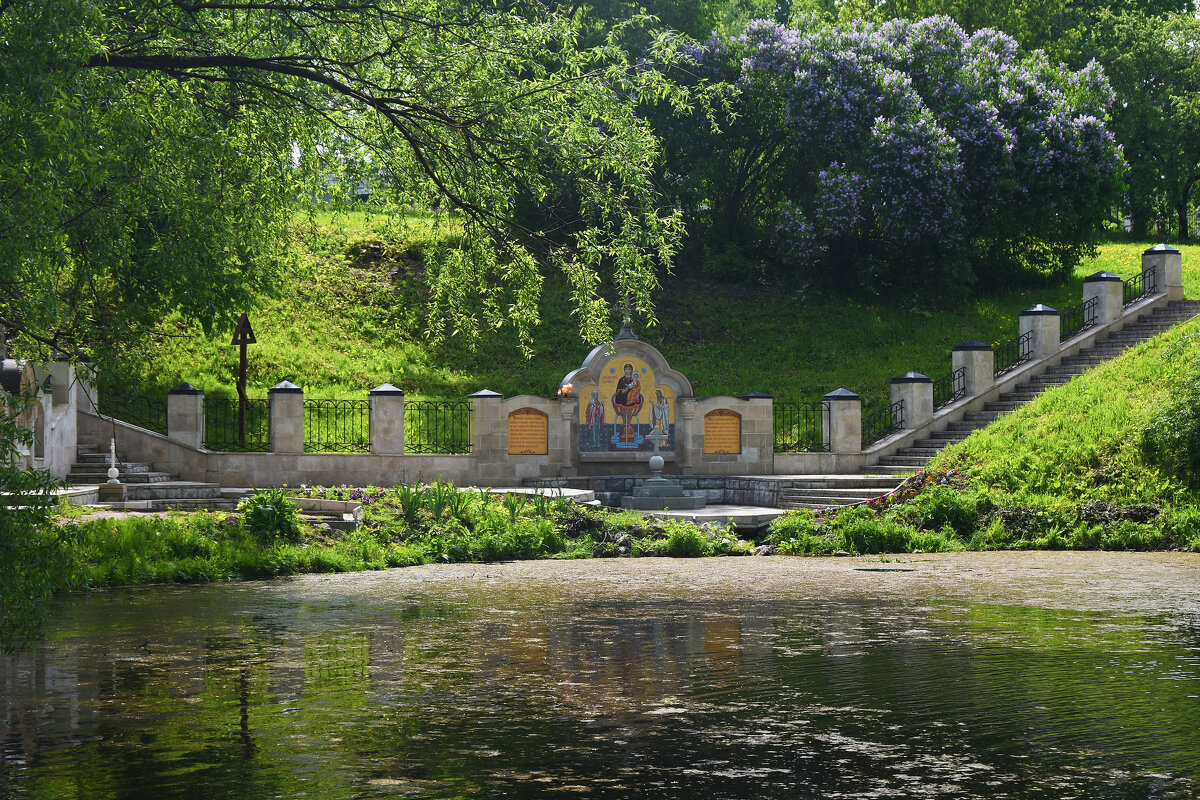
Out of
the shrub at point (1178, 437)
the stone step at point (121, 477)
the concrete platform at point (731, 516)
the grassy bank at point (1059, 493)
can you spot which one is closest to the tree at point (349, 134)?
the concrete platform at point (731, 516)

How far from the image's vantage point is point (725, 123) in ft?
138

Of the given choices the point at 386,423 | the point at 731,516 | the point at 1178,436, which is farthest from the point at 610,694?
the point at 386,423

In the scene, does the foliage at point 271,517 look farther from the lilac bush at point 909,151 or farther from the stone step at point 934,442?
the lilac bush at point 909,151

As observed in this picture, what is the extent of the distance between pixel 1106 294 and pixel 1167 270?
266cm

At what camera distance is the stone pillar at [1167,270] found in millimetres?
33250

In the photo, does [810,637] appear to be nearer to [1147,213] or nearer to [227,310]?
[227,310]

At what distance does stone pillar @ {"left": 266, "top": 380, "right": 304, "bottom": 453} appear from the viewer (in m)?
24.5

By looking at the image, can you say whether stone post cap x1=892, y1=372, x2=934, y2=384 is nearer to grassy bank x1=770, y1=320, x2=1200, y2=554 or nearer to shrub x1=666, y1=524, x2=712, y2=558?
grassy bank x1=770, y1=320, x2=1200, y2=554

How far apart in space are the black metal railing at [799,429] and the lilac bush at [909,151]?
877 centimetres

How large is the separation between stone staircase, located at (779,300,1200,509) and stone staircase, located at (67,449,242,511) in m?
10.8

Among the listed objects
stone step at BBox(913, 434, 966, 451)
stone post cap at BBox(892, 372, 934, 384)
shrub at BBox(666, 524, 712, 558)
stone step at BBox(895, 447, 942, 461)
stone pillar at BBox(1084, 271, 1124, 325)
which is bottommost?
Answer: shrub at BBox(666, 524, 712, 558)

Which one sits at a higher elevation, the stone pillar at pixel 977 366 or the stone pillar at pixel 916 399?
the stone pillar at pixel 977 366

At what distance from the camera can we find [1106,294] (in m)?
32.0

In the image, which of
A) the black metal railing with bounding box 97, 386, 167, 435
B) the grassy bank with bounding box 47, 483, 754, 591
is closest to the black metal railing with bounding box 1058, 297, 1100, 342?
the grassy bank with bounding box 47, 483, 754, 591
